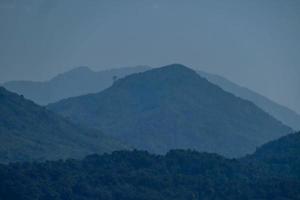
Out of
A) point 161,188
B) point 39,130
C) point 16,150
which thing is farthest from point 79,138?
point 161,188

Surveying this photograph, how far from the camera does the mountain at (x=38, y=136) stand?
6068 inches

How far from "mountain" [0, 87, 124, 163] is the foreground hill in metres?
39.4

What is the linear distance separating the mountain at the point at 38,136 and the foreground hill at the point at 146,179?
129 feet

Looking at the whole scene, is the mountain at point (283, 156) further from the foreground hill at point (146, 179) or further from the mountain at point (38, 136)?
the mountain at point (38, 136)

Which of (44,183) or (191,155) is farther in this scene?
(191,155)

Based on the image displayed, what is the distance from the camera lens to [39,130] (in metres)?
171

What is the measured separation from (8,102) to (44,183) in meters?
79.0

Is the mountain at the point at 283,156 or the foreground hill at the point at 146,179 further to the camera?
the mountain at the point at 283,156

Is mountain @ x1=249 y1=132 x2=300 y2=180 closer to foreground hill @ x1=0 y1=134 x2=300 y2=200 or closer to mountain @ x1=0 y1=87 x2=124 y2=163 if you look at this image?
foreground hill @ x1=0 y1=134 x2=300 y2=200

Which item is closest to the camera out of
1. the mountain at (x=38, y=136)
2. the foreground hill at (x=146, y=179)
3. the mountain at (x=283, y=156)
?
the foreground hill at (x=146, y=179)

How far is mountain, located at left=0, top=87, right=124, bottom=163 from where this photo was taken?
154 metres

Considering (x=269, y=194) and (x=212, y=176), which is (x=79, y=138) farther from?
(x=269, y=194)

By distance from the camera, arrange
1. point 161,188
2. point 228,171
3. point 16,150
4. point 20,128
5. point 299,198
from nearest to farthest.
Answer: point 299,198 < point 161,188 < point 228,171 < point 16,150 < point 20,128

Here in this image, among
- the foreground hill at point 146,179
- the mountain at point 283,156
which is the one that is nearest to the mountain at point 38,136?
the mountain at point 283,156
